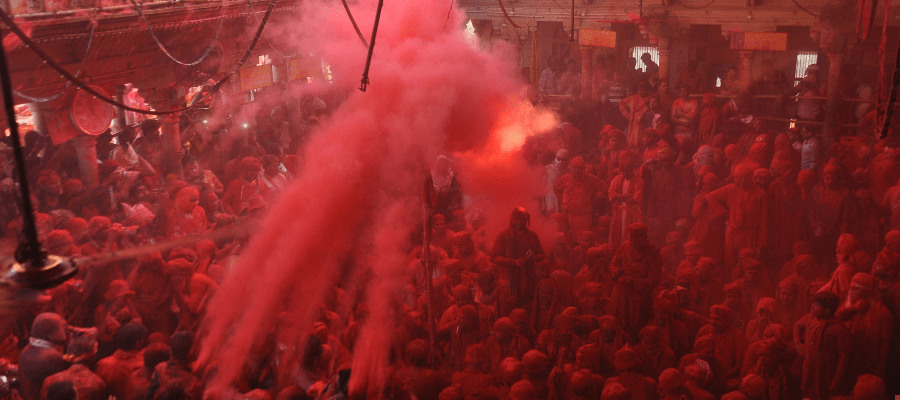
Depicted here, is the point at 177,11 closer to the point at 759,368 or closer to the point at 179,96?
the point at 179,96

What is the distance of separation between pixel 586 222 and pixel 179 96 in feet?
24.6

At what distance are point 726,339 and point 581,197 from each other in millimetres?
3367

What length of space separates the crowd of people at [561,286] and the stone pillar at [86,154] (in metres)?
0.14

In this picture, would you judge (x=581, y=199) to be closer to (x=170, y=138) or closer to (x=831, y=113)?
(x=831, y=113)

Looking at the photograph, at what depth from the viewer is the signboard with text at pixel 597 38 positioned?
575 inches

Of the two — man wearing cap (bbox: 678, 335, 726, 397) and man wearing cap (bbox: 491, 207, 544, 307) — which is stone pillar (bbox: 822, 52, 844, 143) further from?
man wearing cap (bbox: 678, 335, 726, 397)

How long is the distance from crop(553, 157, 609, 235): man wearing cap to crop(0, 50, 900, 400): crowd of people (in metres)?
0.02

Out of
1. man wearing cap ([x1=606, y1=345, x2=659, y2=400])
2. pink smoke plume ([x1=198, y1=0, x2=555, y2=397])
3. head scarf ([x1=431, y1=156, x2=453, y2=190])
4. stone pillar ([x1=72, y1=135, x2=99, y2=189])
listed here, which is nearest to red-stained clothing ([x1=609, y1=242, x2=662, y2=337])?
man wearing cap ([x1=606, y1=345, x2=659, y2=400])

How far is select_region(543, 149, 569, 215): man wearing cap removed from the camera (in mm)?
10050

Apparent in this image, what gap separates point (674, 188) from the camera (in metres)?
9.49

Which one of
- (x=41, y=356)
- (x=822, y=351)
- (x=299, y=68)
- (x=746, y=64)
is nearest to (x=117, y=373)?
(x=41, y=356)

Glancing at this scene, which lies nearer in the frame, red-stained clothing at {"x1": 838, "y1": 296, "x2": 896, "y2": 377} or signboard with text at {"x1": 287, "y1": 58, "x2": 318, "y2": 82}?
red-stained clothing at {"x1": 838, "y1": 296, "x2": 896, "y2": 377}

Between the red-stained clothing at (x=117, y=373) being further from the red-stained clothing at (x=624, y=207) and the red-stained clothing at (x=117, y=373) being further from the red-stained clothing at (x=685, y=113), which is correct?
the red-stained clothing at (x=685, y=113)

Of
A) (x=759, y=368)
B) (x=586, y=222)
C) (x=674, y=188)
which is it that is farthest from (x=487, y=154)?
(x=759, y=368)
